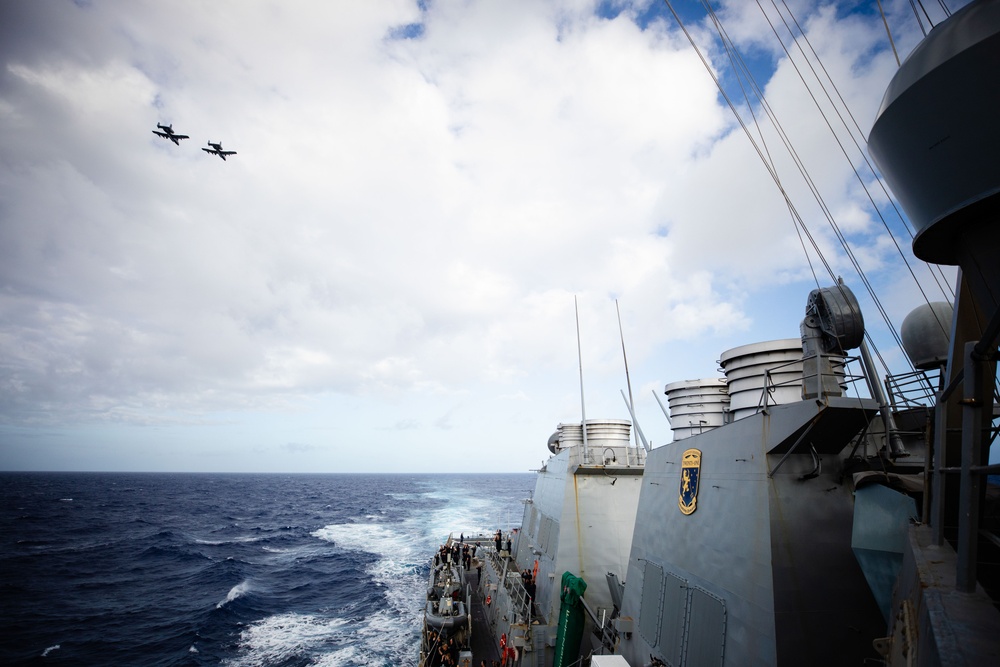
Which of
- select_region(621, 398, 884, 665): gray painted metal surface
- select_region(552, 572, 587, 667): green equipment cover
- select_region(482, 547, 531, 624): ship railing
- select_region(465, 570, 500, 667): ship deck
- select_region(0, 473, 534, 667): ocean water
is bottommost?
select_region(0, 473, 534, 667): ocean water

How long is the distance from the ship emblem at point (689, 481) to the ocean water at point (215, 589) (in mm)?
19877

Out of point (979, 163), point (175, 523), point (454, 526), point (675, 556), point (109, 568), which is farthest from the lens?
point (175, 523)

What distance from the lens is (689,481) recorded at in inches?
372

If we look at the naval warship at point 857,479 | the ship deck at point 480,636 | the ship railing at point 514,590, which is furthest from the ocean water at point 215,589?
the naval warship at point 857,479

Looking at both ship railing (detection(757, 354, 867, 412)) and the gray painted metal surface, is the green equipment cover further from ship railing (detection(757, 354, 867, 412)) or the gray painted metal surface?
ship railing (detection(757, 354, 867, 412))

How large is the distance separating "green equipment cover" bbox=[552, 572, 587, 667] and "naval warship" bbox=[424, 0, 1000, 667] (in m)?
0.05

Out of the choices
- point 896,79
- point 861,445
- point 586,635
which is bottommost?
point 586,635

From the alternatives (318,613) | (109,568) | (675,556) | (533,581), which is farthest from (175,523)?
(675,556)

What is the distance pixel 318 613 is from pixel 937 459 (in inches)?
1331

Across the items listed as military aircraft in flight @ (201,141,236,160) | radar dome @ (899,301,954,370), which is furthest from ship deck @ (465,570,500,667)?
military aircraft in flight @ (201,141,236,160)

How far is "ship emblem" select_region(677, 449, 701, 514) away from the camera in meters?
9.12

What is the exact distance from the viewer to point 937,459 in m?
4.07

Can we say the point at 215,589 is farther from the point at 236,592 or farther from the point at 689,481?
the point at 689,481

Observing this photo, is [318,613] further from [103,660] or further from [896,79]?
[896,79]
